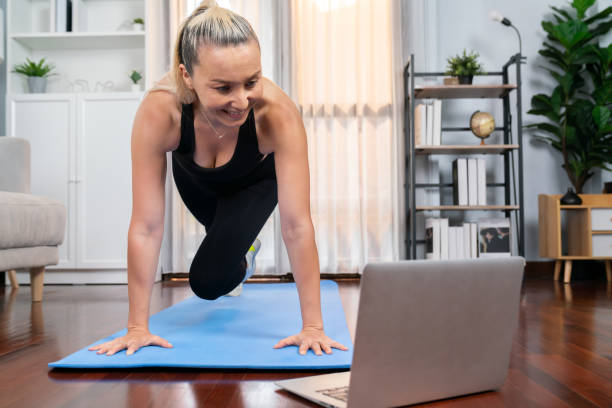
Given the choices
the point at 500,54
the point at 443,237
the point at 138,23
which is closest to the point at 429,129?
the point at 443,237

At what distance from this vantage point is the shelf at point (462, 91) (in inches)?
129

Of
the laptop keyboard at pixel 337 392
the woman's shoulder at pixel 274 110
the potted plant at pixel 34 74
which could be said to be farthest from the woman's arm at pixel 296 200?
the potted plant at pixel 34 74

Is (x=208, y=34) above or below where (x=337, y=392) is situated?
above

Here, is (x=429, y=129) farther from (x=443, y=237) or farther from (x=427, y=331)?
(x=427, y=331)

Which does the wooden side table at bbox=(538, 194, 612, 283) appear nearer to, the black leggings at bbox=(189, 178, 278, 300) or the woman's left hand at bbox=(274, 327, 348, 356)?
the black leggings at bbox=(189, 178, 278, 300)

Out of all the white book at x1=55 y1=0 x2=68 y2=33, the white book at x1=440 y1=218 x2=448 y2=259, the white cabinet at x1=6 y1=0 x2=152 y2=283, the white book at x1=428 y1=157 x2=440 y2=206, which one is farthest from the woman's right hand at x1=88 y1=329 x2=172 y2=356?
the white book at x1=55 y1=0 x2=68 y2=33

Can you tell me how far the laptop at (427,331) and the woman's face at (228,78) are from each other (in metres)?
0.49

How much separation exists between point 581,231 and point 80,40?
3384 millimetres

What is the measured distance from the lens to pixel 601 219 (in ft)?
10.5

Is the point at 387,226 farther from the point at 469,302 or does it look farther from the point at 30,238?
the point at 469,302

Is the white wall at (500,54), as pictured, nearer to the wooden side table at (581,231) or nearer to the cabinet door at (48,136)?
the wooden side table at (581,231)

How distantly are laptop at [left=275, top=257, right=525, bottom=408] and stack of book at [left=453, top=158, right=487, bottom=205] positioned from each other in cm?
256

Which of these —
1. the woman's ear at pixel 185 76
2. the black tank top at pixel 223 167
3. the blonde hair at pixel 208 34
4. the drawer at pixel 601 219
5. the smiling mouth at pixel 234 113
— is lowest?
the drawer at pixel 601 219

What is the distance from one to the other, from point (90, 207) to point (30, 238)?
44.4 inches
